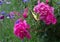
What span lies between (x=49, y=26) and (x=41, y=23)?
3.0 inches

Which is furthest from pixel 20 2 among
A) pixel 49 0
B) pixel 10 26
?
pixel 49 0

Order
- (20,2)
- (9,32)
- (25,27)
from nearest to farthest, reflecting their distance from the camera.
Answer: (25,27) < (9,32) < (20,2)

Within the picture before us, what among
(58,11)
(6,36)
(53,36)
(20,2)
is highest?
(58,11)

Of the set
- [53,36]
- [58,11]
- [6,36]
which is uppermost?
[58,11]

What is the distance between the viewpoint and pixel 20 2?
12.1ft

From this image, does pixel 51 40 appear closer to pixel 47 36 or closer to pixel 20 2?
pixel 47 36

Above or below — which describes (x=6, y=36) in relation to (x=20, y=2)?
below

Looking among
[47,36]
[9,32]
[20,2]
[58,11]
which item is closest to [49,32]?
[47,36]

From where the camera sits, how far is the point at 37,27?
2.20 m

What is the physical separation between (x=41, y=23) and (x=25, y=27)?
16 centimetres

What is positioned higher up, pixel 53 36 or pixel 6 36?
pixel 53 36

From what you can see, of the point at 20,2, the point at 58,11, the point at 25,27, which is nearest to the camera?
the point at 25,27

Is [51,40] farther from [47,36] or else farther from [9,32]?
[9,32]

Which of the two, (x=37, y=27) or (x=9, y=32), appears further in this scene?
(x=9, y=32)
